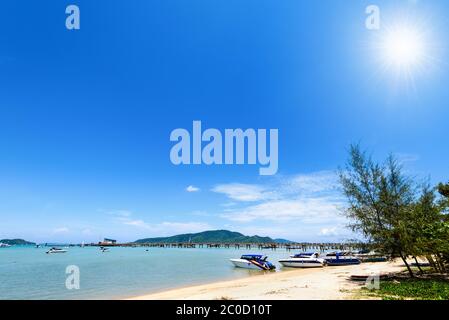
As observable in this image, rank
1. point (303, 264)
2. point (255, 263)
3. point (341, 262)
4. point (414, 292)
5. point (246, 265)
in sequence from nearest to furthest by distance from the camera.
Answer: point (414, 292), point (255, 263), point (246, 265), point (303, 264), point (341, 262)

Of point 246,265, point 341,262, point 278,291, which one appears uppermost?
point 278,291

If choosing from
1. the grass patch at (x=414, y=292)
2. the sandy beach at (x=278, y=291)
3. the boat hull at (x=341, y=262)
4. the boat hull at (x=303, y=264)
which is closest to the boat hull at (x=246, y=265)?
the boat hull at (x=303, y=264)

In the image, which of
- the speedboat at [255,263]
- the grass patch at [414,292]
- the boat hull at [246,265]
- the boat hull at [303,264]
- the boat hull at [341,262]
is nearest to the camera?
the grass patch at [414,292]

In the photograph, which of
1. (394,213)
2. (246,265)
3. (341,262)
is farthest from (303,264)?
(394,213)

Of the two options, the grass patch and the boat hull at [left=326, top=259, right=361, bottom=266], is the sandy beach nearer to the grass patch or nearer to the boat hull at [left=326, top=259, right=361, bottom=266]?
the grass patch

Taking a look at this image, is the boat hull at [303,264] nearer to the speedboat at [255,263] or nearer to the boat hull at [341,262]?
the boat hull at [341,262]

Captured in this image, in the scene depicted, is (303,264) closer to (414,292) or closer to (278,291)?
(278,291)

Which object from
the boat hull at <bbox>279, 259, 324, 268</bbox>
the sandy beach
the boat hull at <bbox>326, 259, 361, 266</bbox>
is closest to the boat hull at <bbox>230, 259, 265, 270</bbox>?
the boat hull at <bbox>279, 259, 324, 268</bbox>

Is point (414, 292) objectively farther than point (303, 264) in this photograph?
No

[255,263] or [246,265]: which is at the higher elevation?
[255,263]
